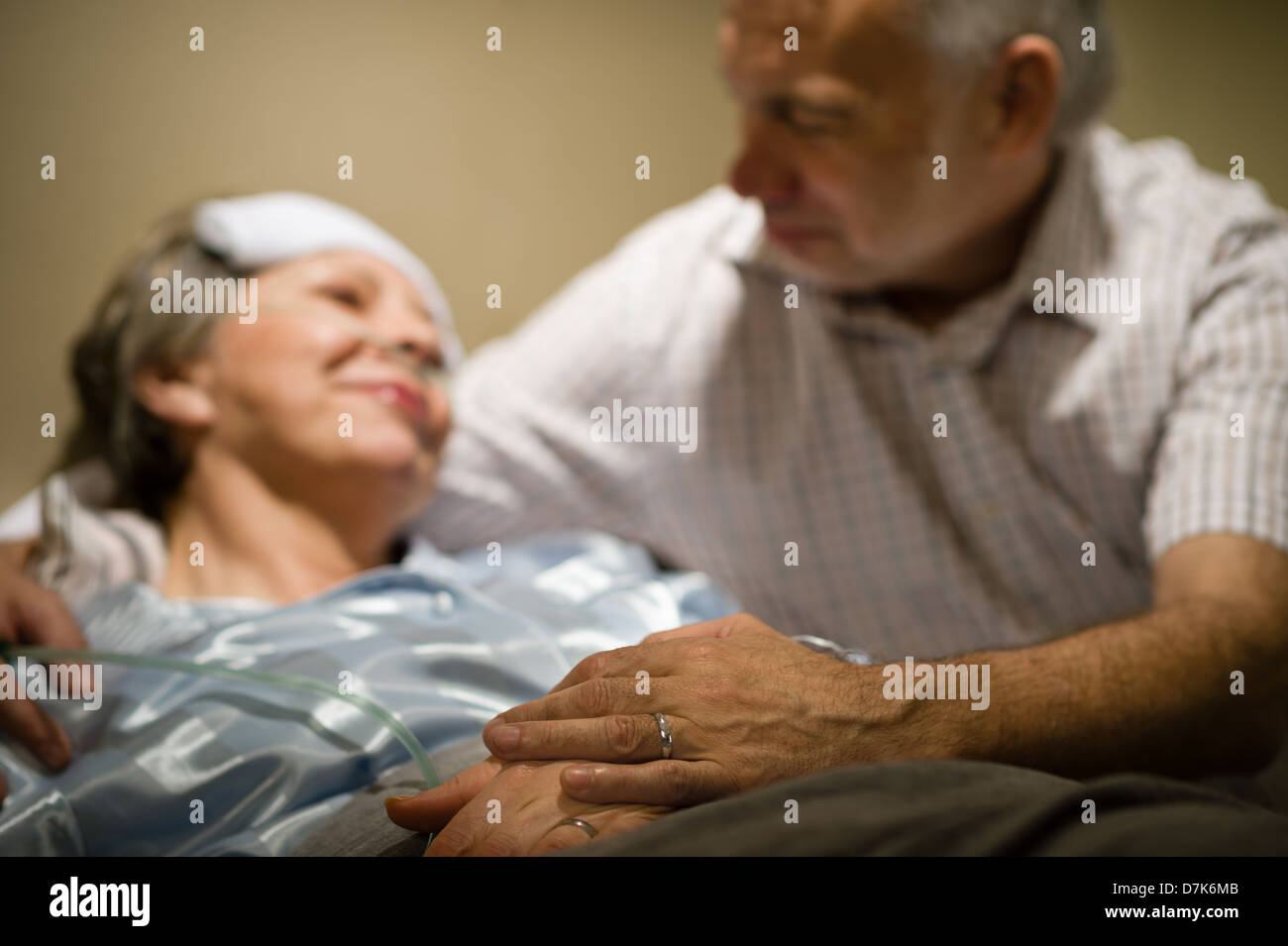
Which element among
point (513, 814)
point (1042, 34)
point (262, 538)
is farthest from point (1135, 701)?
point (262, 538)

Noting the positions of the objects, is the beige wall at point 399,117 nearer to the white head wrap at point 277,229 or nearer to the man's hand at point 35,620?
the white head wrap at point 277,229

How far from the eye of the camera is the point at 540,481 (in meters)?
1.17

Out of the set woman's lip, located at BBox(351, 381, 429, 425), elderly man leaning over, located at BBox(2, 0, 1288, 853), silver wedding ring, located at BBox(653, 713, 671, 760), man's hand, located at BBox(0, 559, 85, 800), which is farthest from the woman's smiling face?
silver wedding ring, located at BBox(653, 713, 671, 760)

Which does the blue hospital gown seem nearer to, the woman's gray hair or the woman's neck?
the woman's neck

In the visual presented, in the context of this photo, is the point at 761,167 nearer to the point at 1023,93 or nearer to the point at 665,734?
the point at 1023,93

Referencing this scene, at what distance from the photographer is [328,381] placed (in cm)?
100

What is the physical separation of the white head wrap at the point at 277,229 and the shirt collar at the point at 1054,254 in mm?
447

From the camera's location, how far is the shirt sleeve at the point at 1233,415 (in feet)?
2.85

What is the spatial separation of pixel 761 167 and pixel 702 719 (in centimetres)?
66

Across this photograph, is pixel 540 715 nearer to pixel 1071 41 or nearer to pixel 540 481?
pixel 540 481

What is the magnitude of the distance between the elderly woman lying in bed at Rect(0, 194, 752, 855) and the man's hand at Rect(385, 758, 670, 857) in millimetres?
143

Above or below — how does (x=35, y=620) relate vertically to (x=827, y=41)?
below
